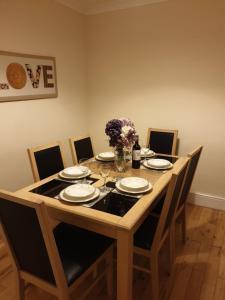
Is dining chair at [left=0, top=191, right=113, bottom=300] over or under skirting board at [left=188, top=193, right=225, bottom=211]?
over

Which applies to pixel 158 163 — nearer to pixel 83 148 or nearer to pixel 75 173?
pixel 75 173

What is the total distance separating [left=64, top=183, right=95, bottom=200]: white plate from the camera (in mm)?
1560

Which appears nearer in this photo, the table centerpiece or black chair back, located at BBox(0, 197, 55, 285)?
black chair back, located at BBox(0, 197, 55, 285)

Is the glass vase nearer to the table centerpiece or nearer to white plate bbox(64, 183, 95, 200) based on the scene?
the table centerpiece

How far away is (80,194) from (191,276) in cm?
118

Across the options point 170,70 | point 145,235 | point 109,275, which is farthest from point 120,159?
point 170,70

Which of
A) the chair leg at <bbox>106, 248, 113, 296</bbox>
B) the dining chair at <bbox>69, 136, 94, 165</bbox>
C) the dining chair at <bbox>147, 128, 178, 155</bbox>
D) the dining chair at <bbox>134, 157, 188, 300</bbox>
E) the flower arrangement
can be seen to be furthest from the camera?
the dining chair at <bbox>147, 128, 178, 155</bbox>

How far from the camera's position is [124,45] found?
3168mm

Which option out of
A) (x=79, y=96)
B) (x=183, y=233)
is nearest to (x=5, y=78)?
(x=79, y=96)

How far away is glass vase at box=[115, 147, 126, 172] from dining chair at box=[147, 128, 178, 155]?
985 millimetres

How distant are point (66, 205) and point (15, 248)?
37 cm

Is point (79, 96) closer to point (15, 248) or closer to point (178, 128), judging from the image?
point (178, 128)

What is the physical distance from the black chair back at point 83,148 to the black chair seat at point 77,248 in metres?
1.02

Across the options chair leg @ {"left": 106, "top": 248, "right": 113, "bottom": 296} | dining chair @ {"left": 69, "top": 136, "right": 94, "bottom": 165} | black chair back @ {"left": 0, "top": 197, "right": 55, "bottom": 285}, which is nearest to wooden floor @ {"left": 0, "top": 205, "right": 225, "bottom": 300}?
chair leg @ {"left": 106, "top": 248, "right": 113, "bottom": 296}
